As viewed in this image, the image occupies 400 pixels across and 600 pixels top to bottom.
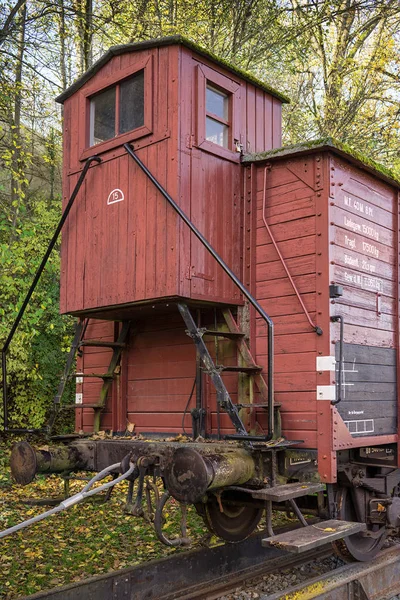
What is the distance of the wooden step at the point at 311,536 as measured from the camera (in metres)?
4.09

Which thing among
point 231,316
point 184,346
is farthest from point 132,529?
point 231,316

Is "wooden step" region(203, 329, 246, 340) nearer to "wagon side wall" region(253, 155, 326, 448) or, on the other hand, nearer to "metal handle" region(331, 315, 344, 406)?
"wagon side wall" region(253, 155, 326, 448)

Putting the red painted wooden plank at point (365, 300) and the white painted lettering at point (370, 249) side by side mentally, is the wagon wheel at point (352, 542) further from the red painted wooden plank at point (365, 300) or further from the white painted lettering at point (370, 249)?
the white painted lettering at point (370, 249)

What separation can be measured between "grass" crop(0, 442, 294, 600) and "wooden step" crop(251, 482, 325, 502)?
1.80 meters

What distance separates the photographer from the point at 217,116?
6055 mm

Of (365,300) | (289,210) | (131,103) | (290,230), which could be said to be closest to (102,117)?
(131,103)

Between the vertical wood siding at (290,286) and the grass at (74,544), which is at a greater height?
the vertical wood siding at (290,286)

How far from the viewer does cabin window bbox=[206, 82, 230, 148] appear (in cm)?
596

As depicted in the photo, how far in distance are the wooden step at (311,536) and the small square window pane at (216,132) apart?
3.66 meters

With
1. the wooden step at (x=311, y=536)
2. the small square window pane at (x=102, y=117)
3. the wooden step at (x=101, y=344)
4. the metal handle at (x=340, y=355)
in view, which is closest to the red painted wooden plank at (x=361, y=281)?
the metal handle at (x=340, y=355)

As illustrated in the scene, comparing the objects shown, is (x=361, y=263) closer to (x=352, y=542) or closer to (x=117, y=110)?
(x=352, y=542)

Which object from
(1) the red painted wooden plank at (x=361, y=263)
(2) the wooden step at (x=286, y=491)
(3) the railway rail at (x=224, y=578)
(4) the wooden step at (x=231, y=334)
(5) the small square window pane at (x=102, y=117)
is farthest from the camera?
(5) the small square window pane at (x=102, y=117)

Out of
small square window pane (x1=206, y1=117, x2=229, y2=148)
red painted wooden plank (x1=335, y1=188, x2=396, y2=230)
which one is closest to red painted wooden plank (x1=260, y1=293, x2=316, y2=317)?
red painted wooden plank (x1=335, y1=188, x2=396, y2=230)

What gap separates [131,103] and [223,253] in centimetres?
184
